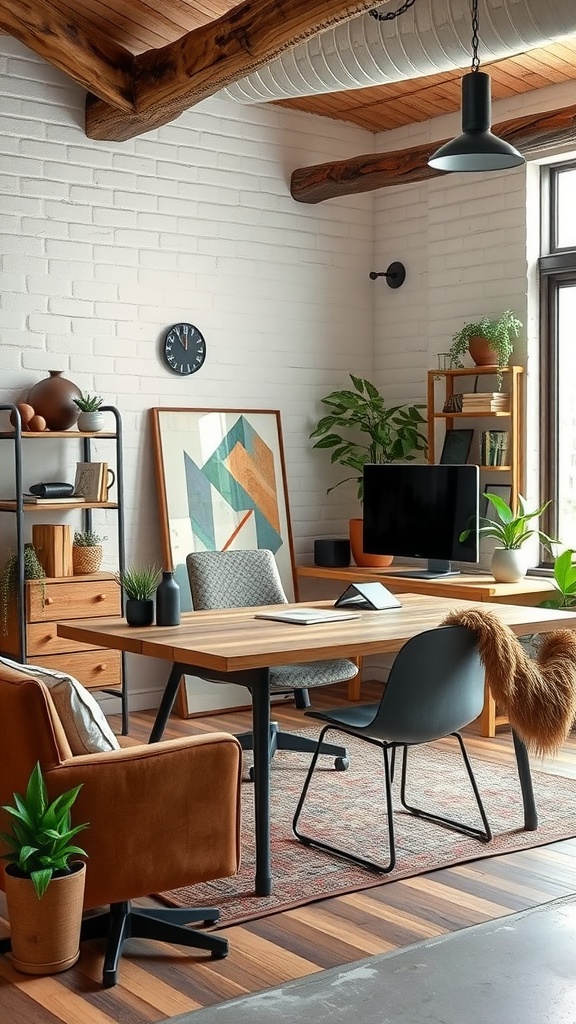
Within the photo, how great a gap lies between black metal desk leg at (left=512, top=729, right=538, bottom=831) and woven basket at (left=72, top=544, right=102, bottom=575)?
2255 mm

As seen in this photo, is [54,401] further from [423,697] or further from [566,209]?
[566,209]

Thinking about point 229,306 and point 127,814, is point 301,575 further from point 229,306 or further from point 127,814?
point 127,814

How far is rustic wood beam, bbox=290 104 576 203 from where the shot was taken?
5.57 metres

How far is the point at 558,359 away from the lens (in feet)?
20.4

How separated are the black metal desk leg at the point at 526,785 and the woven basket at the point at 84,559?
88.8 inches

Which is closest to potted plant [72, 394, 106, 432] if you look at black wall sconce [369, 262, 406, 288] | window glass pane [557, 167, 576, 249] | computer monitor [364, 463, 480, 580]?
computer monitor [364, 463, 480, 580]

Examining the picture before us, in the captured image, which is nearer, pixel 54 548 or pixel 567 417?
pixel 54 548

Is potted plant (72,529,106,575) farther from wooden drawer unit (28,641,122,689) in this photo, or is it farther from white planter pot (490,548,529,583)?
white planter pot (490,548,529,583)

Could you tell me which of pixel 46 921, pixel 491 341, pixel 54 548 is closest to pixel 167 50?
pixel 491 341

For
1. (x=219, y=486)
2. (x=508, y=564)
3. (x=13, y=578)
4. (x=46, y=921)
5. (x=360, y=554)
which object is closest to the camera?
(x=46, y=921)

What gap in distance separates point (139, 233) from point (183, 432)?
1020 millimetres

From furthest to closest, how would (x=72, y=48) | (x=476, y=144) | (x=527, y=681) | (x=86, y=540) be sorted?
1. (x=86, y=540)
2. (x=72, y=48)
3. (x=476, y=144)
4. (x=527, y=681)

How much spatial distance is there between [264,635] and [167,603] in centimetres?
38

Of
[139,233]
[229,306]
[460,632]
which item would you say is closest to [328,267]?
[229,306]
